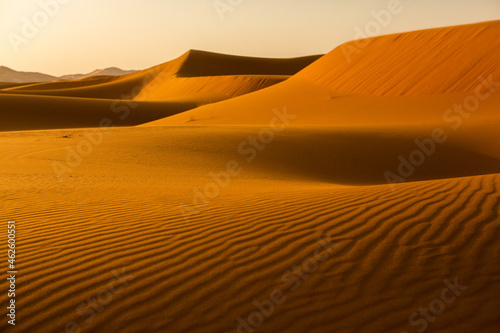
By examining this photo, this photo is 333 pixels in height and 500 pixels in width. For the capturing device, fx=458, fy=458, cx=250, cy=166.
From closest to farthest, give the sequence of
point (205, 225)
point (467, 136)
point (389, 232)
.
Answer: point (389, 232) < point (205, 225) < point (467, 136)

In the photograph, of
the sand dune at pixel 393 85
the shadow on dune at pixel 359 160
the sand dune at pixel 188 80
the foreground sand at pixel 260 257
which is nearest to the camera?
the foreground sand at pixel 260 257

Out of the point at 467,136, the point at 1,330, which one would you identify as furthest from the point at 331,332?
the point at 467,136

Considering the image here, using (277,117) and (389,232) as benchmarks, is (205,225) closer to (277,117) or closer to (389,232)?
(389,232)

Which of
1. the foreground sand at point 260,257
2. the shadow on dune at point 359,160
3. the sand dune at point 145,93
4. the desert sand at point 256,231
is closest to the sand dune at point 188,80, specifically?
the sand dune at point 145,93

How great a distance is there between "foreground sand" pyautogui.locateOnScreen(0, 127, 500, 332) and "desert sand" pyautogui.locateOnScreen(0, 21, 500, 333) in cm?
2

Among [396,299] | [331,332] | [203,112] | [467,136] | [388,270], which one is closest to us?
[331,332]

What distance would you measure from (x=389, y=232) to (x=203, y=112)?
2610cm

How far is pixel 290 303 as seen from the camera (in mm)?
3436

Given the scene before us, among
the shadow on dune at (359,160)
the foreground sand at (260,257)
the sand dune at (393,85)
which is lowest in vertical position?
the foreground sand at (260,257)

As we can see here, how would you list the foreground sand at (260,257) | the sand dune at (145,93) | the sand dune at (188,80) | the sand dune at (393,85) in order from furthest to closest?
the sand dune at (188,80)
the sand dune at (145,93)
the sand dune at (393,85)
the foreground sand at (260,257)

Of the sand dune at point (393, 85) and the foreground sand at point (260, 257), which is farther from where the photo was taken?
the sand dune at point (393, 85)

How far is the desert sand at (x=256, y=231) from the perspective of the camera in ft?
10.8

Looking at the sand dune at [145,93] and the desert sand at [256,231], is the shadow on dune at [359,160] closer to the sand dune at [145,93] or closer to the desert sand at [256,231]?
the desert sand at [256,231]

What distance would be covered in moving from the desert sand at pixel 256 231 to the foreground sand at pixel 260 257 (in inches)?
0.6
